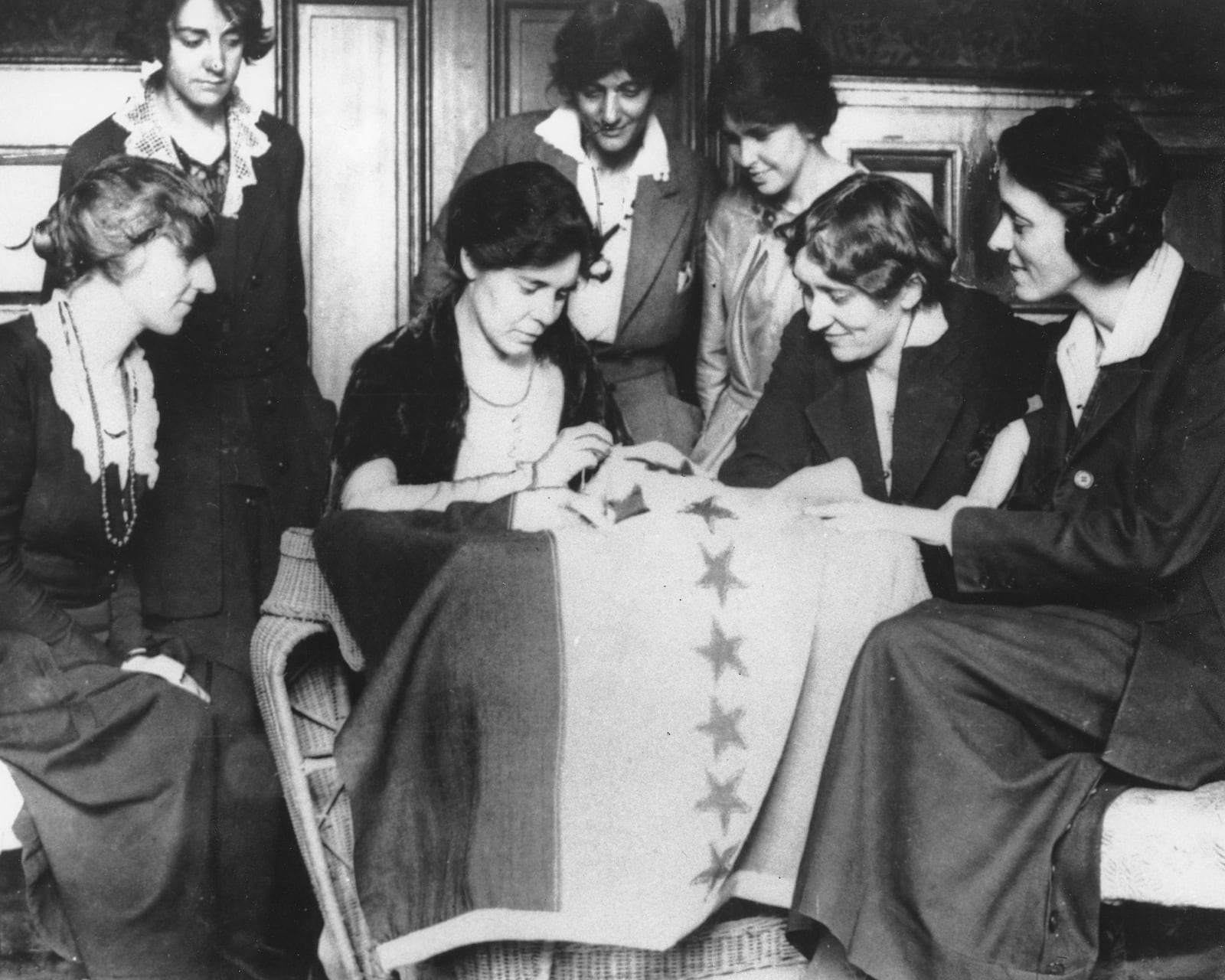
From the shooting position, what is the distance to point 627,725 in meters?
2.26

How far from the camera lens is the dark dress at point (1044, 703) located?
2160 mm

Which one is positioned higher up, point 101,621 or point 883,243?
point 883,243

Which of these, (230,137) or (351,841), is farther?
(230,137)

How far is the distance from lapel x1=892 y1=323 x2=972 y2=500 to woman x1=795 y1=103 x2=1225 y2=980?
177 millimetres

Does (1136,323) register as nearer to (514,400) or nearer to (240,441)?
(514,400)

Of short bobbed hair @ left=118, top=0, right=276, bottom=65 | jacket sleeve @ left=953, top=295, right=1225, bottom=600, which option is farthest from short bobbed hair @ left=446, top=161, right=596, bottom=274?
jacket sleeve @ left=953, top=295, right=1225, bottom=600

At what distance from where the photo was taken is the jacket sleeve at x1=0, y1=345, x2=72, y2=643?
263cm

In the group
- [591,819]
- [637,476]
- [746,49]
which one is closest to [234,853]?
[591,819]

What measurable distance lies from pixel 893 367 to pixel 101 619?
166 cm

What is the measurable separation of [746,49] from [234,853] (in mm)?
2058

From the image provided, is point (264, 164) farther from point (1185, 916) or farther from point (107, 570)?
point (1185, 916)

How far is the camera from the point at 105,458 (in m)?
2.76

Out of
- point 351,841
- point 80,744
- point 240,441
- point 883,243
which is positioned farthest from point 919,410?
point 80,744

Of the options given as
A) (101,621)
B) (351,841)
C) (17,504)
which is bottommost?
(351,841)
